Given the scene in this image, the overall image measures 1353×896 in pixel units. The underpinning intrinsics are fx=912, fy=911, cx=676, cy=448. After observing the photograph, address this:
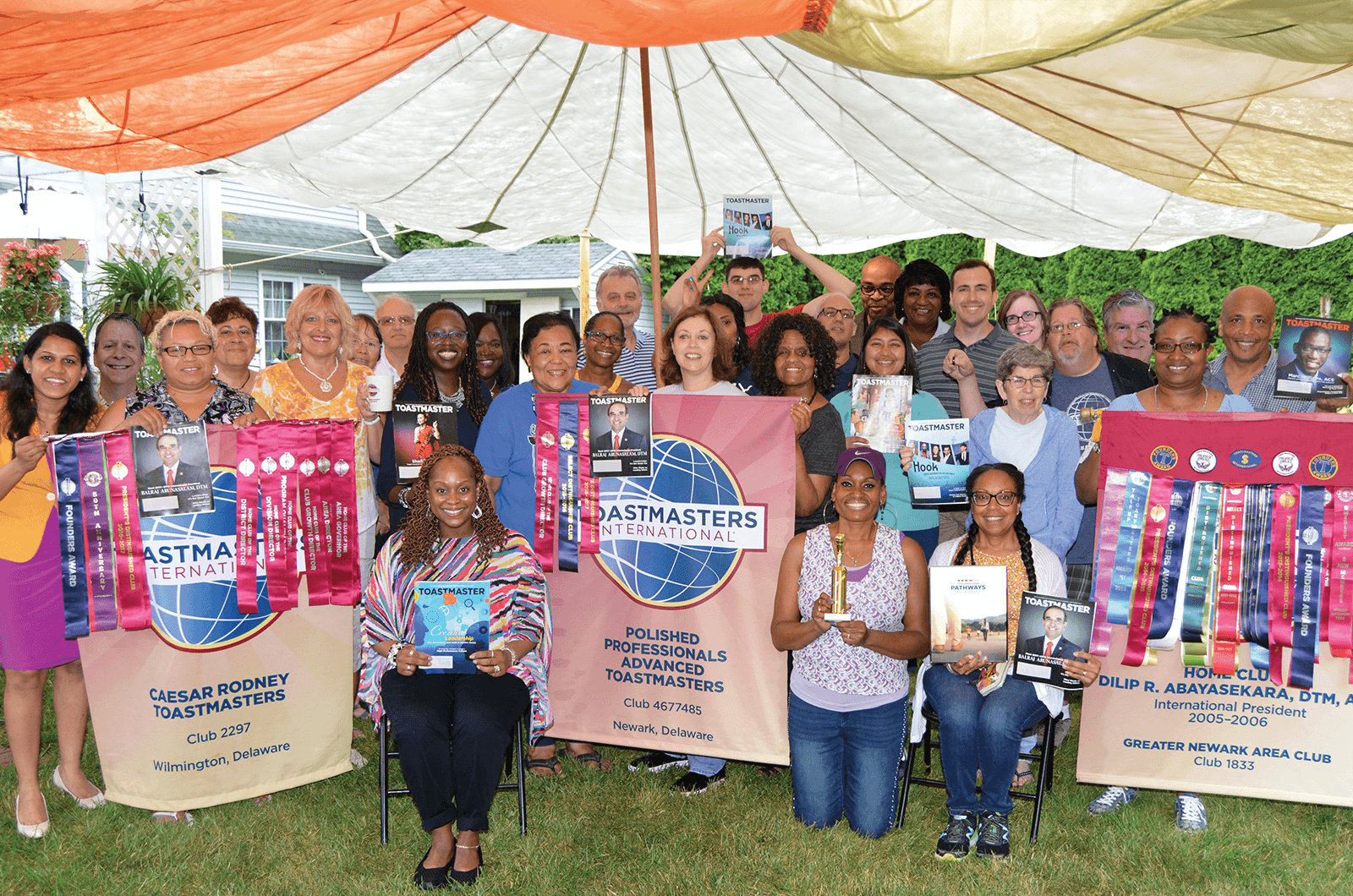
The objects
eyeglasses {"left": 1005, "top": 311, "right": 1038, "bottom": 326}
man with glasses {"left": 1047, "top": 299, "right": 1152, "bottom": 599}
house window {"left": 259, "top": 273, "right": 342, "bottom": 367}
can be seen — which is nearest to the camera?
man with glasses {"left": 1047, "top": 299, "right": 1152, "bottom": 599}

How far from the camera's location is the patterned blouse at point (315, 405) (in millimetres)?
4484

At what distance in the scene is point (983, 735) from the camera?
381 cm

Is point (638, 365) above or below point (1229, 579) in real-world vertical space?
above

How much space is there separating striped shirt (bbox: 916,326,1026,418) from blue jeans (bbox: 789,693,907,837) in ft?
5.82

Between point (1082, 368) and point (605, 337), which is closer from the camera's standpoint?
point (605, 337)

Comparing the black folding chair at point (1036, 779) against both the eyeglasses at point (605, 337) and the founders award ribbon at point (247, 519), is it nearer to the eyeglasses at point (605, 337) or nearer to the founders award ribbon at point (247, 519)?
the eyeglasses at point (605, 337)

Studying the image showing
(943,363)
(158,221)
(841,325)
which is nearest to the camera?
(943,363)

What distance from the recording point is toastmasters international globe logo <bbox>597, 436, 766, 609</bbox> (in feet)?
13.8

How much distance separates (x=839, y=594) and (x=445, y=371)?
2380 millimetres

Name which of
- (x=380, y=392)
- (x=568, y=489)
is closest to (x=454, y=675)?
(x=568, y=489)

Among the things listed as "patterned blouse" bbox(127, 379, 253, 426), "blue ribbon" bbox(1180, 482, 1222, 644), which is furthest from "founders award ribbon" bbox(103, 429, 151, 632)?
"blue ribbon" bbox(1180, 482, 1222, 644)

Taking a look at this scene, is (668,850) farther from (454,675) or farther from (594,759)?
(454,675)

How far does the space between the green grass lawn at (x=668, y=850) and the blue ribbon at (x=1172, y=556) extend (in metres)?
0.96

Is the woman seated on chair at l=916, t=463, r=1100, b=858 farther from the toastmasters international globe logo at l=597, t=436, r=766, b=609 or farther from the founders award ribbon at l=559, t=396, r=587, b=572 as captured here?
the founders award ribbon at l=559, t=396, r=587, b=572
